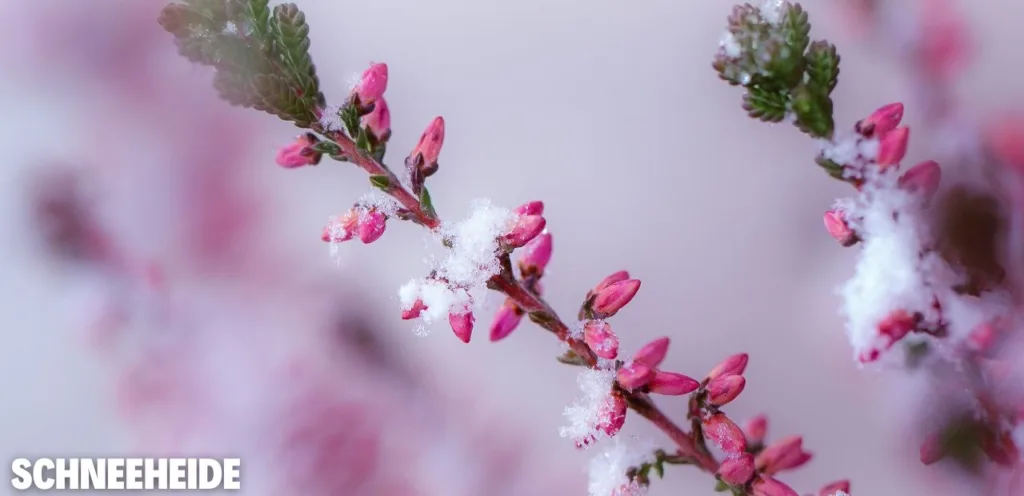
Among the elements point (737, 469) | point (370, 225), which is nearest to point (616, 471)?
point (737, 469)

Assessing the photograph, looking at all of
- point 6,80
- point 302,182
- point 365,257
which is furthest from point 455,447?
point 6,80

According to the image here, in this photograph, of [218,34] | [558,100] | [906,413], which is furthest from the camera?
[558,100]

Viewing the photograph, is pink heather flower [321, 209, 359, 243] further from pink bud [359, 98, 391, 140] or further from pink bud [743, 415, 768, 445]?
pink bud [743, 415, 768, 445]

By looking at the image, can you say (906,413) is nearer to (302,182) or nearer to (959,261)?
(959,261)

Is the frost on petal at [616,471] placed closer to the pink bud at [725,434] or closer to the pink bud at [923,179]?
the pink bud at [725,434]

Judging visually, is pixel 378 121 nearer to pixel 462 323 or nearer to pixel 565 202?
pixel 462 323
